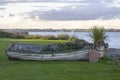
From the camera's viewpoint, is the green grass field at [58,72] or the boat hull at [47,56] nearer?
the green grass field at [58,72]

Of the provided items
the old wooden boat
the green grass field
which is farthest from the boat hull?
the green grass field

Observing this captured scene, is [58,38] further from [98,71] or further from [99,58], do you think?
[98,71]

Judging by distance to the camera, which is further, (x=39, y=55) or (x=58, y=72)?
(x=39, y=55)

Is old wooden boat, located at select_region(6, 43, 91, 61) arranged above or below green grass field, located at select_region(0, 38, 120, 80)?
above

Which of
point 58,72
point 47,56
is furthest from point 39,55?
point 58,72

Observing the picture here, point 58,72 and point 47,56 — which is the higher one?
point 47,56

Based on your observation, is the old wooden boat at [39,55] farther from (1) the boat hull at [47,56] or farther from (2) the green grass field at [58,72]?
(2) the green grass field at [58,72]

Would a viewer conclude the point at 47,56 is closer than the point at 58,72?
No

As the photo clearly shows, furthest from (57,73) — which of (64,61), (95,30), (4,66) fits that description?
(95,30)

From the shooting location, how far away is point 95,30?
28.0 metres

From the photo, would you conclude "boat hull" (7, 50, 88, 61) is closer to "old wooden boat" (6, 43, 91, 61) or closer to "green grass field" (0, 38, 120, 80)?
"old wooden boat" (6, 43, 91, 61)

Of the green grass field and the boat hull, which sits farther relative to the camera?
the boat hull

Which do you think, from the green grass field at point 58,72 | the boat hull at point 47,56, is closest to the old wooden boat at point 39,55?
the boat hull at point 47,56

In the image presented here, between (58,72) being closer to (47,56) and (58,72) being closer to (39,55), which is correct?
(47,56)
